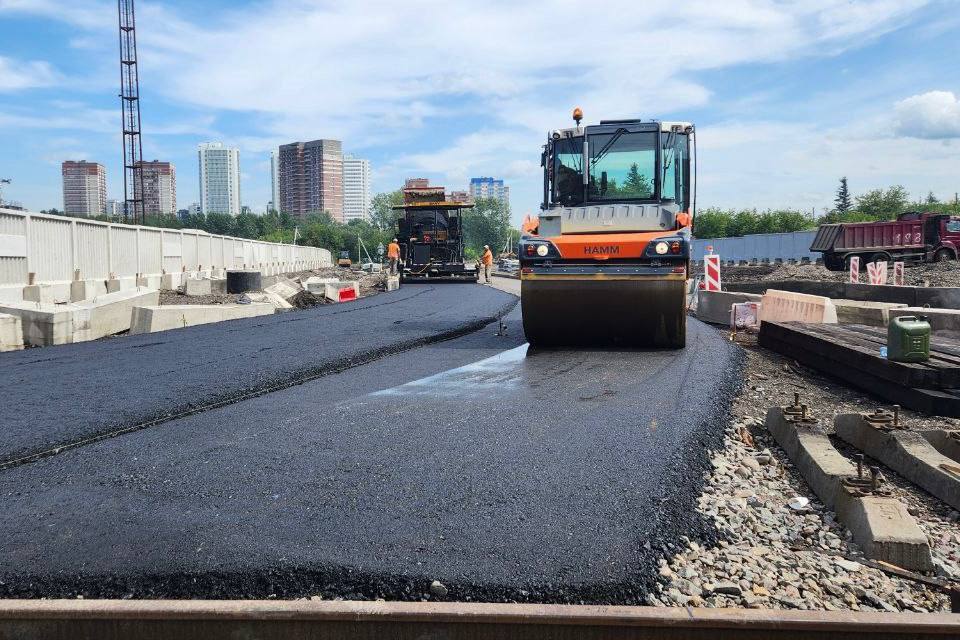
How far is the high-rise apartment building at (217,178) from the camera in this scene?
7224 inches

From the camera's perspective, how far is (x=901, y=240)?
2827cm

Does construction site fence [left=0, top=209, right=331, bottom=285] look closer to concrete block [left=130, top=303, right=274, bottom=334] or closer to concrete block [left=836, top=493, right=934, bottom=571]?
concrete block [left=130, top=303, right=274, bottom=334]

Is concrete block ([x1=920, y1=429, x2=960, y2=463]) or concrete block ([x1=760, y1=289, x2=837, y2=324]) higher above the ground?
concrete block ([x1=760, y1=289, x2=837, y2=324])

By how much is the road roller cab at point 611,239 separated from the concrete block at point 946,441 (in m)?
3.46

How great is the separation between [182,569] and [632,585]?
6.01 feet

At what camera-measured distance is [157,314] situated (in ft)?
38.5

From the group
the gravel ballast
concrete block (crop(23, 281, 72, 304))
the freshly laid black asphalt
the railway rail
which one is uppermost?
concrete block (crop(23, 281, 72, 304))

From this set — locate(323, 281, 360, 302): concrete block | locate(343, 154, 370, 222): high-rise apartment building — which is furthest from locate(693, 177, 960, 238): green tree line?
locate(343, 154, 370, 222): high-rise apartment building

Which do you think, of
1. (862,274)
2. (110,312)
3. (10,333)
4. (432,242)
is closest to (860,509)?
(10,333)

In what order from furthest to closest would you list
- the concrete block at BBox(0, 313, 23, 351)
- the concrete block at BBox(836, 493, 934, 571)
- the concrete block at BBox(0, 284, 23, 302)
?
1. the concrete block at BBox(0, 284, 23, 302)
2. the concrete block at BBox(0, 313, 23, 351)
3. the concrete block at BBox(836, 493, 934, 571)

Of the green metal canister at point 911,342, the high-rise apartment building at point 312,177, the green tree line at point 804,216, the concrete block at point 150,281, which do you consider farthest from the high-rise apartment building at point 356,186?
the green metal canister at point 911,342

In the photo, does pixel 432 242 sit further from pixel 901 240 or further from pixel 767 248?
pixel 767 248

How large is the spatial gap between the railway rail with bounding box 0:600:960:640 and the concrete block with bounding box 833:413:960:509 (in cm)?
173

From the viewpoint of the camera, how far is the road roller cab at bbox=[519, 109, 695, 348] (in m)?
8.19
